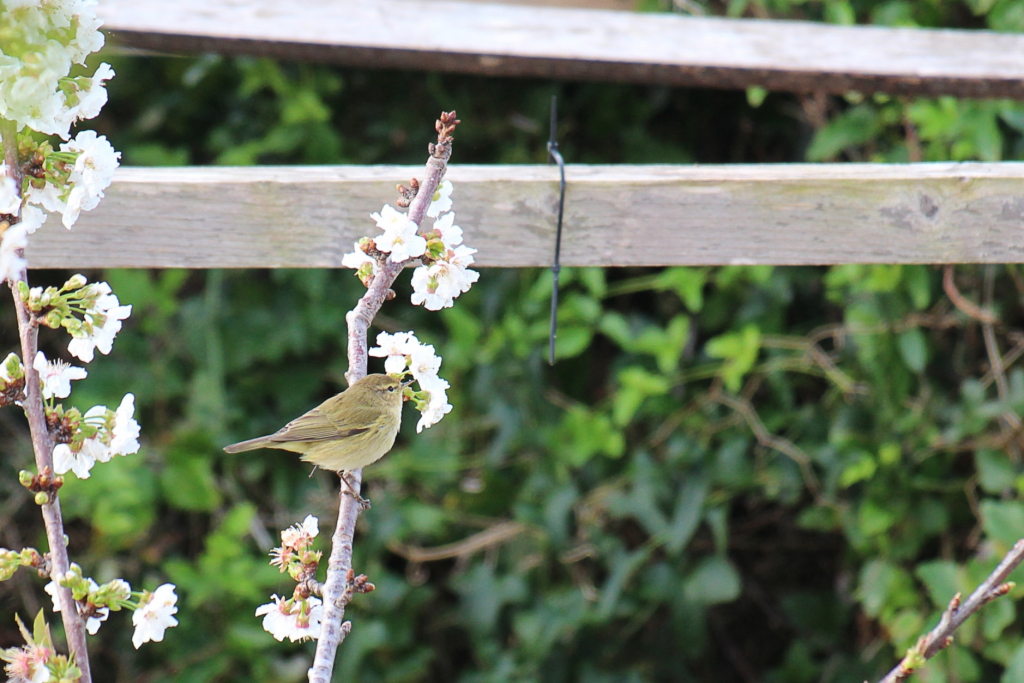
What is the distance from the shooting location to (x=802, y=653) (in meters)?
2.97

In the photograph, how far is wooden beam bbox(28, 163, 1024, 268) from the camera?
1591 millimetres

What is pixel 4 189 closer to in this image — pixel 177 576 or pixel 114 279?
pixel 177 576

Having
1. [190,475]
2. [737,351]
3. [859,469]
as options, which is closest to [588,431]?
[737,351]

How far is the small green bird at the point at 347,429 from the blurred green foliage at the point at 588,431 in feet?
3.02

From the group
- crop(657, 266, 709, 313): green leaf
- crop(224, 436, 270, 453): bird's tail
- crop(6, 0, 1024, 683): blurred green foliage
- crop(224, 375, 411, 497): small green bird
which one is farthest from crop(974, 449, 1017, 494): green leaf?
crop(224, 436, 270, 453): bird's tail

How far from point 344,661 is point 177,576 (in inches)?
21.3

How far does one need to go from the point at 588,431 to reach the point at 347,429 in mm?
1134

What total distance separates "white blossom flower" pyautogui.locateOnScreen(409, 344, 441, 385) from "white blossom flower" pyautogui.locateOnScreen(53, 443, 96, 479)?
365 millimetres

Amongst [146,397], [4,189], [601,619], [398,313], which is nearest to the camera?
[4,189]

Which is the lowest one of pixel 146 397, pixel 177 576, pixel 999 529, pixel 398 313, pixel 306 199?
pixel 999 529

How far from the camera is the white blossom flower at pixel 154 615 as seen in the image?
39.5 inches

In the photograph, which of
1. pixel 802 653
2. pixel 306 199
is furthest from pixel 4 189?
pixel 802 653

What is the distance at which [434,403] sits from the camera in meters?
1.15

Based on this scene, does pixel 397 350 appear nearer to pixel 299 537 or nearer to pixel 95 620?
pixel 299 537
